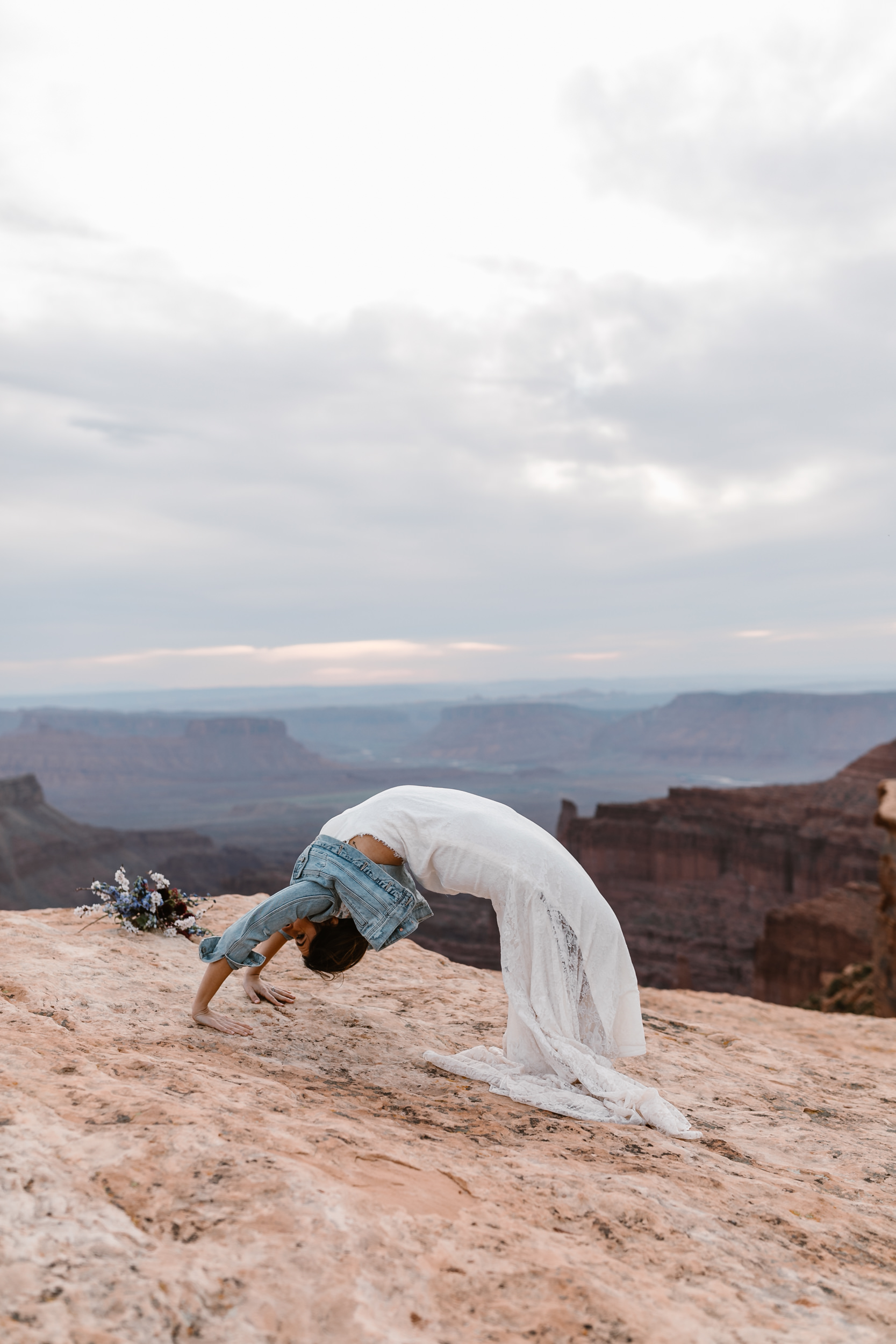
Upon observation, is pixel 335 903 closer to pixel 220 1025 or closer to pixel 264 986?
pixel 220 1025

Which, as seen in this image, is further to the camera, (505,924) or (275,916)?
(505,924)

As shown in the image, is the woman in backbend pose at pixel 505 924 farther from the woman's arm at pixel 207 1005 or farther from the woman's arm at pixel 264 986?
the woman's arm at pixel 264 986

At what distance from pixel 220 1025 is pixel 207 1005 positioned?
139 millimetres

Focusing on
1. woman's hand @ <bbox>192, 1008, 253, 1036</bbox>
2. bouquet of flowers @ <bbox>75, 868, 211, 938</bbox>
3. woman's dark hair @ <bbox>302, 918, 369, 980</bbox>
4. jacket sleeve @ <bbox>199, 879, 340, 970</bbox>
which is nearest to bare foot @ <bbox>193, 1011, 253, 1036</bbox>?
woman's hand @ <bbox>192, 1008, 253, 1036</bbox>

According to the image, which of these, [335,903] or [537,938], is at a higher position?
[335,903]

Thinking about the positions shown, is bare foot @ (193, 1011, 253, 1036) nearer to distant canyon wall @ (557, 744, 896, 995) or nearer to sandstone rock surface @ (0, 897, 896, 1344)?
sandstone rock surface @ (0, 897, 896, 1344)

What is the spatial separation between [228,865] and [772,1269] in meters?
93.8

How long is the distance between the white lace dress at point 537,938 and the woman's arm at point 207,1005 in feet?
2.99

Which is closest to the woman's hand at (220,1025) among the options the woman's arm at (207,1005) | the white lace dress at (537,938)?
the woman's arm at (207,1005)

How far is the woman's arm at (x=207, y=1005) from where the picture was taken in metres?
4.32

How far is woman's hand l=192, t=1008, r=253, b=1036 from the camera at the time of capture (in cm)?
439

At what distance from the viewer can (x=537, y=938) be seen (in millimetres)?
4219

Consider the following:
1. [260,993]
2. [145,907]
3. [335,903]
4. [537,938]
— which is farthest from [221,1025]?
[145,907]

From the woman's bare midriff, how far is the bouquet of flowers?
276 cm
